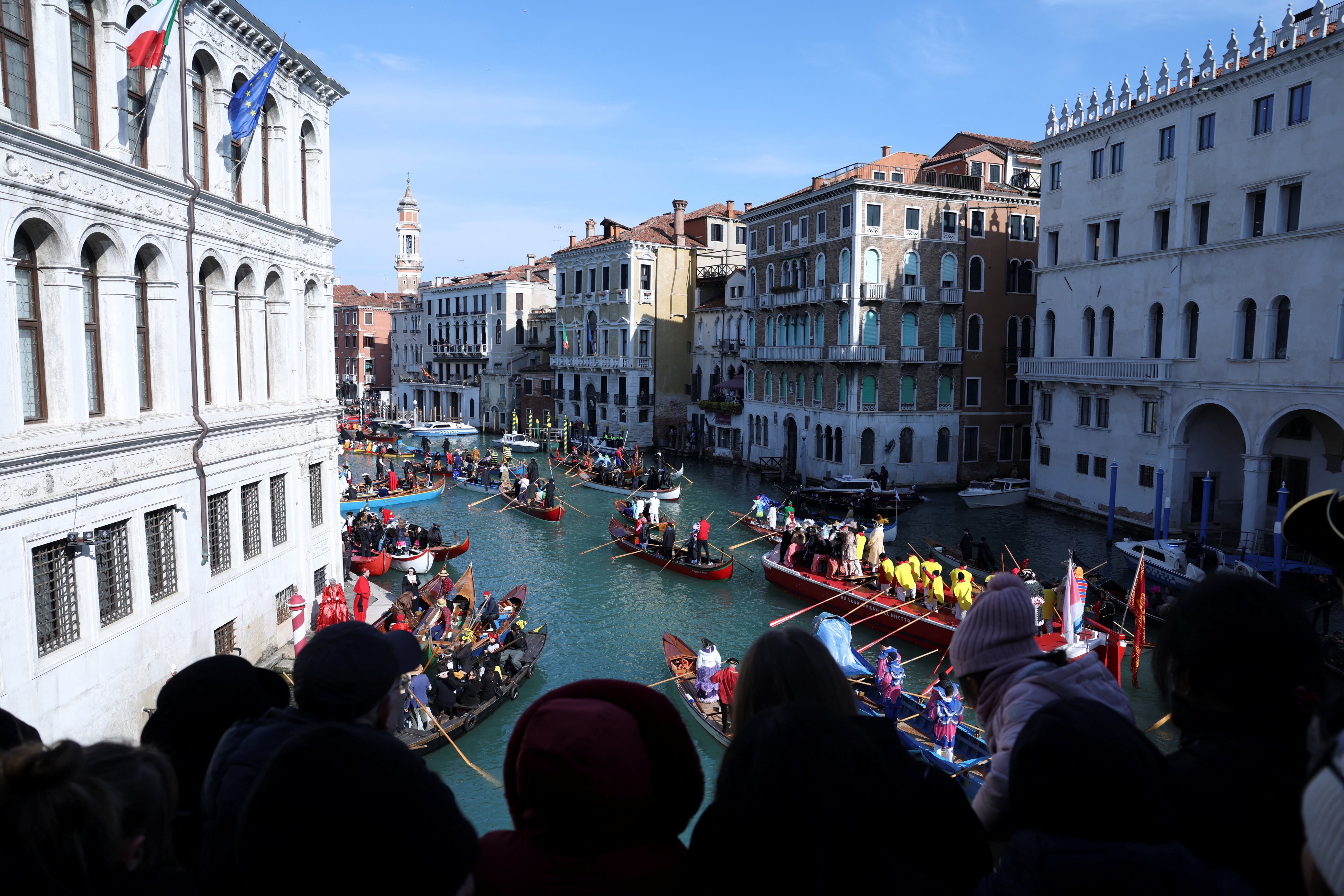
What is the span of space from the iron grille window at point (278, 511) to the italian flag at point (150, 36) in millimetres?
6489

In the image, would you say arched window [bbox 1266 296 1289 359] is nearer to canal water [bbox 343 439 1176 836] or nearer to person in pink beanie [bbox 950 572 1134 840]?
canal water [bbox 343 439 1176 836]

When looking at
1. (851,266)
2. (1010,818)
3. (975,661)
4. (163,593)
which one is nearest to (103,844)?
(1010,818)

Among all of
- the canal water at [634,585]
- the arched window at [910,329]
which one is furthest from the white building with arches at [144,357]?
the arched window at [910,329]

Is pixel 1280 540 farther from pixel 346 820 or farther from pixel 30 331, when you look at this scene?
pixel 30 331

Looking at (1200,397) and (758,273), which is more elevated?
(758,273)

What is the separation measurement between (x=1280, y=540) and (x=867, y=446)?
16138mm

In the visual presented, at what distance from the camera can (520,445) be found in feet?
168

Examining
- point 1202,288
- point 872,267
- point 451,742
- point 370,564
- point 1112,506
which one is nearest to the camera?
point 451,742

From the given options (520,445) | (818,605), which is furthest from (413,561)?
(520,445)

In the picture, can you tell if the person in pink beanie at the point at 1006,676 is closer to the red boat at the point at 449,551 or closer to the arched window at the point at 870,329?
the red boat at the point at 449,551

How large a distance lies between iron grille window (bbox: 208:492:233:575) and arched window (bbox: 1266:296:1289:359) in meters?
23.4

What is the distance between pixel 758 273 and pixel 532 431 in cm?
2123

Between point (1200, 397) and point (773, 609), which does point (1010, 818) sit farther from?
point (1200, 397)

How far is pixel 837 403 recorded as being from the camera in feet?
116
